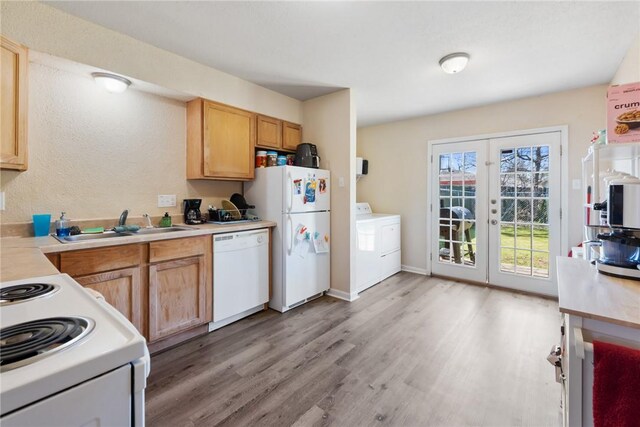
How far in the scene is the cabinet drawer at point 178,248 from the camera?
2068mm

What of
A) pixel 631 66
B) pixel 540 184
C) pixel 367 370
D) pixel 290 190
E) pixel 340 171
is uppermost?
pixel 631 66

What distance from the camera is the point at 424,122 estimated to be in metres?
4.19

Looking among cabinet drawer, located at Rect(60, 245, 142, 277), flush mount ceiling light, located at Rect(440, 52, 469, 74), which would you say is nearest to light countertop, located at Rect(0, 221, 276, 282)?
cabinet drawer, located at Rect(60, 245, 142, 277)

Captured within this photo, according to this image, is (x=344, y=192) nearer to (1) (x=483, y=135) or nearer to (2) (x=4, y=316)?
(1) (x=483, y=135)

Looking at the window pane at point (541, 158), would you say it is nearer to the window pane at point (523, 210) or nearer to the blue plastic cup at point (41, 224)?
the window pane at point (523, 210)

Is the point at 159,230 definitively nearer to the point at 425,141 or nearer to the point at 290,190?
the point at 290,190

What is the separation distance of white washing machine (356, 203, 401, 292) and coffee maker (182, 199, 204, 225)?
1.76 meters

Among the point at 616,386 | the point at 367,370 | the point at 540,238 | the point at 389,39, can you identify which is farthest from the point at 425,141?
the point at 616,386

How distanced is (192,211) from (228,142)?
2.49 ft

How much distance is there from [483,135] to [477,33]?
1.88 m

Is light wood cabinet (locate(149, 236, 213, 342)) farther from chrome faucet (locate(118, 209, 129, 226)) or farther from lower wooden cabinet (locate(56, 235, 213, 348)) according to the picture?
chrome faucet (locate(118, 209, 129, 226))

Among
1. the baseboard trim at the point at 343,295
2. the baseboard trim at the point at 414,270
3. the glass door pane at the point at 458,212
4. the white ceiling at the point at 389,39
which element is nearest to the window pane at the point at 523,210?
the glass door pane at the point at 458,212

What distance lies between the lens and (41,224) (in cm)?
195

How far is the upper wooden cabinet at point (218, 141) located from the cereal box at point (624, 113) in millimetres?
2702
